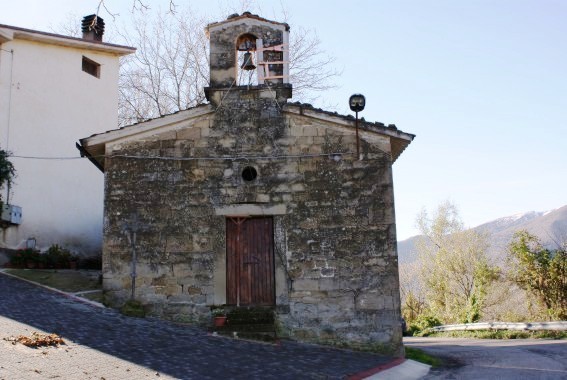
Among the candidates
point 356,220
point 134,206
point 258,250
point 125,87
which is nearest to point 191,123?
point 134,206

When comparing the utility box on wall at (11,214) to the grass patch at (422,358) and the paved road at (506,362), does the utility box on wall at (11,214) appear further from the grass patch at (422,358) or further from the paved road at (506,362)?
the paved road at (506,362)

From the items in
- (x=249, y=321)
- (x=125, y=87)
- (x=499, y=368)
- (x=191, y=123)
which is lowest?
(x=499, y=368)

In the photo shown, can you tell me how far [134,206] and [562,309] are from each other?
14.9m

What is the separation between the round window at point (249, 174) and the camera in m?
11.9

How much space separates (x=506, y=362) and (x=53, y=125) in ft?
47.1

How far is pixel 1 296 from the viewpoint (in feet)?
37.2

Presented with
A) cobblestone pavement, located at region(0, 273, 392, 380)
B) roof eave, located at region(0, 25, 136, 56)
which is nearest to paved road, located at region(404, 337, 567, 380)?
cobblestone pavement, located at region(0, 273, 392, 380)

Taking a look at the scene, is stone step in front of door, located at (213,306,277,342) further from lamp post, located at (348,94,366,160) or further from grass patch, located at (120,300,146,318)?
lamp post, located at (348,94,366,160)

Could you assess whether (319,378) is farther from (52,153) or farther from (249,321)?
(52,153)

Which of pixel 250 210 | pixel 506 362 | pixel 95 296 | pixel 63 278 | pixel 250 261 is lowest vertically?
pixel 506 362

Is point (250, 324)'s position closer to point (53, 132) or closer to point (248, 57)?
point (248, 57)

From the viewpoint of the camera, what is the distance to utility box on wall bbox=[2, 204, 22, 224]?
15.5 m

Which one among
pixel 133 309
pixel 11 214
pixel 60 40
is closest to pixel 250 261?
pixel 133 309

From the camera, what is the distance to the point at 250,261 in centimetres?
1162
